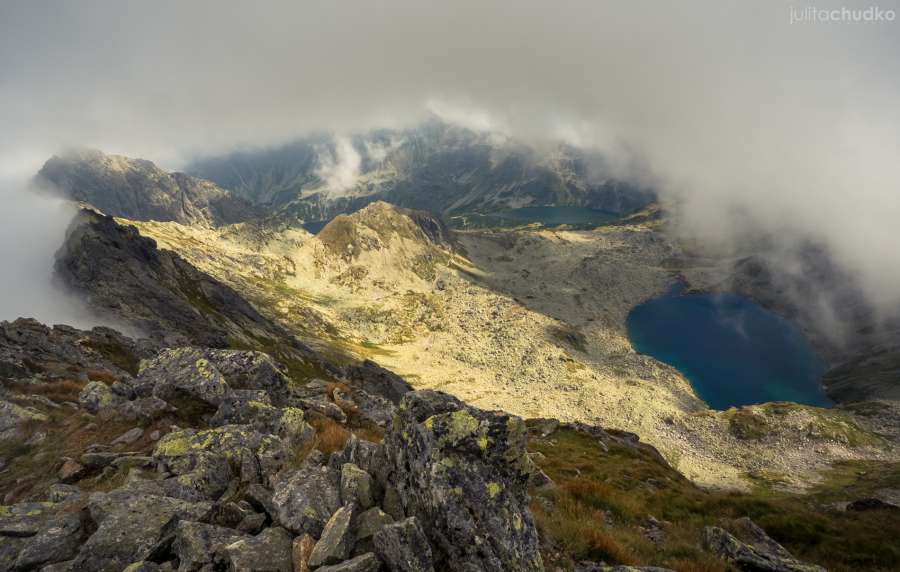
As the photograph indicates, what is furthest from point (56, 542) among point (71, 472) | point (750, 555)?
point (750, 555)

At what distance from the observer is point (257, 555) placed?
8.91m

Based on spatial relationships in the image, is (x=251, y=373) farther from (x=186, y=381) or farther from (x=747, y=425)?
(x=747, y=425)

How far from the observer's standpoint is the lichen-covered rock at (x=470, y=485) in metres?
9.89

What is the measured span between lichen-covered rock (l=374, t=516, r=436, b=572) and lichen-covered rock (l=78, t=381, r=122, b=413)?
19.8m

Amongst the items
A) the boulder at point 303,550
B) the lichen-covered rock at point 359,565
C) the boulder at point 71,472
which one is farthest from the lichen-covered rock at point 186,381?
the lichen-covered rock at point 359,565

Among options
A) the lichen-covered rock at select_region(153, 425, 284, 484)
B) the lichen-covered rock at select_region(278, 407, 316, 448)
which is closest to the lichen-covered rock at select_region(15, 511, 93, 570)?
the lichen-covered rock at select_region(153, 425, 284, 484)

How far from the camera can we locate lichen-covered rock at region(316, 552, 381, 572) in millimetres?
8328

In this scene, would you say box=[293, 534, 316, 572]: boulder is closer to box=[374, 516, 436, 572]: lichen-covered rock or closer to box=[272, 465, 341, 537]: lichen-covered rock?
box=[272, 465, 341, 537]: lichen-covered rock

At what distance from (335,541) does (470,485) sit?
11.6ft

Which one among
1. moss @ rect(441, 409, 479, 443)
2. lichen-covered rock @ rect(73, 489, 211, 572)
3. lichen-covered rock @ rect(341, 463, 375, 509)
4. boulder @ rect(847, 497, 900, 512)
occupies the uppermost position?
boulder @ rect(847, 497, 900, 512)

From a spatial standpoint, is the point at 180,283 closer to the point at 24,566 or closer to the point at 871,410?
the point at 24,566

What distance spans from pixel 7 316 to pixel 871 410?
767 feet

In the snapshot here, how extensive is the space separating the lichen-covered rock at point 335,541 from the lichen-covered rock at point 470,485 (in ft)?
6.12

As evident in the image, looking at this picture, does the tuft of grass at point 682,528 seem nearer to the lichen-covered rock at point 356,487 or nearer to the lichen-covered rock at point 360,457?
the lichen-covered rock at point 356,487
